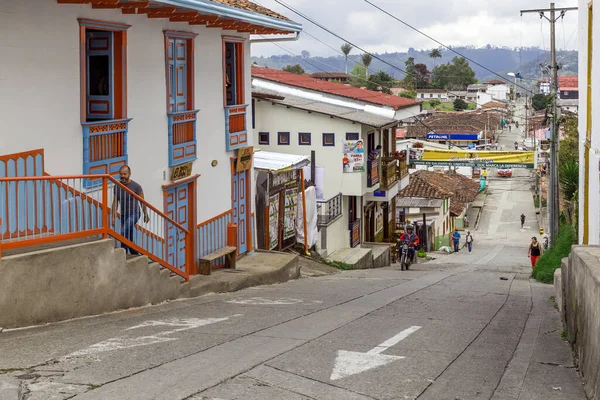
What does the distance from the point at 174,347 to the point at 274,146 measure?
21722 millimetres

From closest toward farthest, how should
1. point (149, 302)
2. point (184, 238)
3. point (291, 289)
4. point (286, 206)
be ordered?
point (149, 302) → point (184, 238) → point (291, 289) → point (286, 206)

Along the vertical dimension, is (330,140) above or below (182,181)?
above

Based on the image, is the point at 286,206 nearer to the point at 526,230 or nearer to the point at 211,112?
A: the point at 211,112

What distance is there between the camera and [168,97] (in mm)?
15516

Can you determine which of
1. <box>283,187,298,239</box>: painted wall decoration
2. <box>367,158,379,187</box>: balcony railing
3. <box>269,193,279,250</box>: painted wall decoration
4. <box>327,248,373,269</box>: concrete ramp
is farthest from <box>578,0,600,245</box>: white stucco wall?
<box>367,158,379,187</box>: balcony railing

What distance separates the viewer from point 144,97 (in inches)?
573

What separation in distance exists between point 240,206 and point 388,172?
15510 mm

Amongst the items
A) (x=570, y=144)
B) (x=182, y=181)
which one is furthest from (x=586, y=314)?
(x=570, y=144)

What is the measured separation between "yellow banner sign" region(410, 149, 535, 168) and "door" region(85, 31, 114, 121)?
35387 millimetres

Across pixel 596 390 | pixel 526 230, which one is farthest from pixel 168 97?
pixel 526 230

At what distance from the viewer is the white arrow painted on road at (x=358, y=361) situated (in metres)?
8.20

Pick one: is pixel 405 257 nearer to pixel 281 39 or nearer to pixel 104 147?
pixel 281 39

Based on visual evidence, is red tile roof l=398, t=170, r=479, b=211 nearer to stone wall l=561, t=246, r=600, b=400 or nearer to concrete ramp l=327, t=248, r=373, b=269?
concrete ramp l=327, t=248, r=373, b=269

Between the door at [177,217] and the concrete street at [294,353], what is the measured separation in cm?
112
